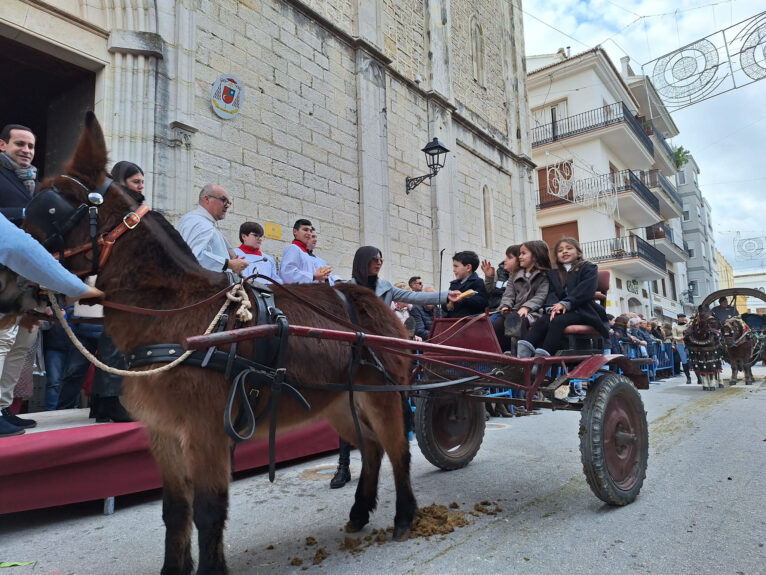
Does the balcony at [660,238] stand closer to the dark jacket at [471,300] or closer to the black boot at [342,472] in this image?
the dark jacket at [471,300]

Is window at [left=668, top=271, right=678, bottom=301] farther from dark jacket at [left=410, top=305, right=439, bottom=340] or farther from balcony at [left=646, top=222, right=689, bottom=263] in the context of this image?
dark jacket at [left=410, top=305, right=439, bottom=340]

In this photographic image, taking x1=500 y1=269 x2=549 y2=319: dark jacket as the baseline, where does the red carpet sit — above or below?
below

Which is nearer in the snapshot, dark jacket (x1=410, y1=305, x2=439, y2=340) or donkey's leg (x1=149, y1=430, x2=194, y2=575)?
donkey's leg (x1=149, y1=430, x2=194, y2=575)

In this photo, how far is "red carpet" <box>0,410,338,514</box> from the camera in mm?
3047

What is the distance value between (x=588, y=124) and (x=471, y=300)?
2305 cm

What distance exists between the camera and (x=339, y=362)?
9.25 feet

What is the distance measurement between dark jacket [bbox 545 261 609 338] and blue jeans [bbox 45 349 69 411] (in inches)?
193

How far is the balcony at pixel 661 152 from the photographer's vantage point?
1089 inches

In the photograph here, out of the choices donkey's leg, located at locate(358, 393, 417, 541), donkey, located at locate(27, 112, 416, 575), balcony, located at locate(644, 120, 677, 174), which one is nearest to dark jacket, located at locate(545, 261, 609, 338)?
donkey's leg, located at locate(358, 393, 417, 541)

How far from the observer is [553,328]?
3863 millimetres

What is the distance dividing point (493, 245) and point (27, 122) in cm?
1147

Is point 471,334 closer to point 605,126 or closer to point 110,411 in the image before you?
point 110,411

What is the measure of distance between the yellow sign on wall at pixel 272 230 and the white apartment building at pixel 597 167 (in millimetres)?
16798

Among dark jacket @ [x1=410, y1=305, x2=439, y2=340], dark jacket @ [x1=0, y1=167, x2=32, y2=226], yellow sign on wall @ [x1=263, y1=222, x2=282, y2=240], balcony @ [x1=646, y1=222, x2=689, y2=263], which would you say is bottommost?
dark jacket @ [x1=410, y1=305, x2=439, y2=340]
